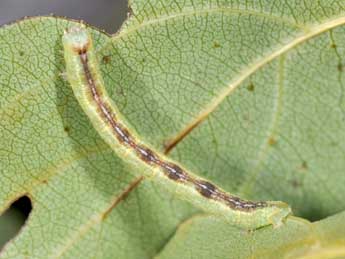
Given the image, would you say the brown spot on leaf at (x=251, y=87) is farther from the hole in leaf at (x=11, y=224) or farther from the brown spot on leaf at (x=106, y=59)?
the hole in leaf at (x=11, y=224)

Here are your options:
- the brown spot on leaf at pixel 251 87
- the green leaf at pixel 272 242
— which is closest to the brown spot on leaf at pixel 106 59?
the brown spot on leaf at pixel 251 87

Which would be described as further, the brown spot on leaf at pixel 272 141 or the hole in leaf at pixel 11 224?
the hole in leaf at pixel 11 224

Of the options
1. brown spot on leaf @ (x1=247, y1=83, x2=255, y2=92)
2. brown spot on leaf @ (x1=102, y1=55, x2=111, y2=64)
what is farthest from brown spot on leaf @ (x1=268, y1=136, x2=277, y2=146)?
Result: brown spot on leaf @ (x1=102, y1=55, x2=111, y2=64)

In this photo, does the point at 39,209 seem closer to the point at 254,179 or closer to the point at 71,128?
the point at 71,128

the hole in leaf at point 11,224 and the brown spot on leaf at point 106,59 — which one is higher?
the brown spot on leaf at point 106,59

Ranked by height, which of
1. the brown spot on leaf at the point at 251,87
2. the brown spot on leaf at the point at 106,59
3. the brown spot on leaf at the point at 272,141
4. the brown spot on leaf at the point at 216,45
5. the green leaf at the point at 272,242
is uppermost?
the brown spot on leaf at the point at 106,59

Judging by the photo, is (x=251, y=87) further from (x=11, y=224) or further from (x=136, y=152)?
(x=11, y=224)

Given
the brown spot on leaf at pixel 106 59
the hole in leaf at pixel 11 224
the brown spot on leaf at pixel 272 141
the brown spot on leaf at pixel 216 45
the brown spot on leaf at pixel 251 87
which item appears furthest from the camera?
the hole in leaf at pixel 11 224
